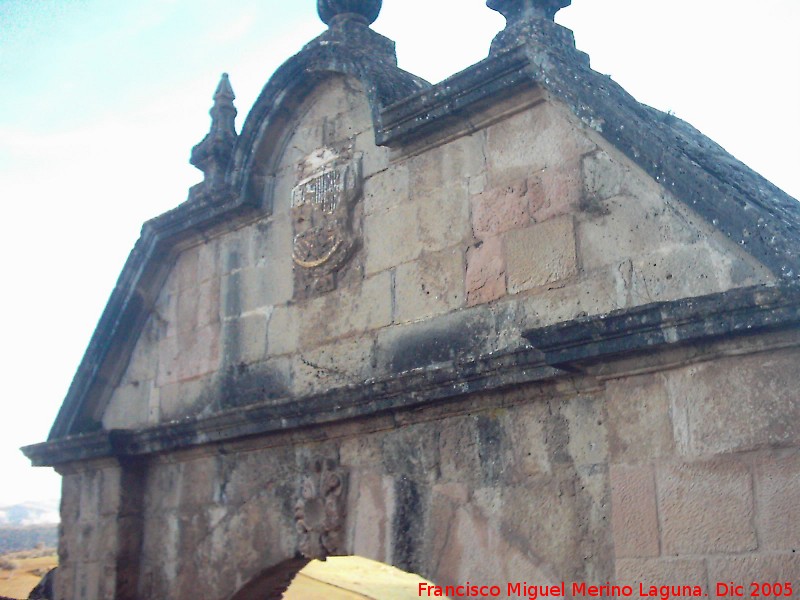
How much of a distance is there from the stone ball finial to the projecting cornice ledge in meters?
2.38

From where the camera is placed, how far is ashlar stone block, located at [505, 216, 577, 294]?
4.13m

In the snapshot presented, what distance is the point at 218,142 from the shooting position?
6.28 metres

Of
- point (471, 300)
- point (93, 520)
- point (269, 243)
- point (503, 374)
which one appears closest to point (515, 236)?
point (471, 300)

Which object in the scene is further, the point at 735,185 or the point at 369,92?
the point at 369,92

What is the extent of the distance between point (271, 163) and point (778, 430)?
3.57m

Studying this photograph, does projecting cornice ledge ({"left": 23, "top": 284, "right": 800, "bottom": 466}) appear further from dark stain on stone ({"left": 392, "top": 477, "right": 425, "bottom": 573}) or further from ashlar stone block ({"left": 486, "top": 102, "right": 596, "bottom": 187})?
ashlar stone block ({"left": 486, "top": 102, "right": 596, "bottom": 187})

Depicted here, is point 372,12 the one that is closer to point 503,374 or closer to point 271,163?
point 271,163

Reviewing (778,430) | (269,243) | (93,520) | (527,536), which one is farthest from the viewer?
(93,520)

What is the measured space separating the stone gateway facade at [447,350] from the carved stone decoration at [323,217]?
0.06ft

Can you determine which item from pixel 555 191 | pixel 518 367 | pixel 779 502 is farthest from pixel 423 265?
pixel 779 502

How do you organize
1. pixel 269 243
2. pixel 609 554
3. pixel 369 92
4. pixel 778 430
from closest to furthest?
pixel 778 430
pixel 609 554
pixel 369 92
pixel 269 243

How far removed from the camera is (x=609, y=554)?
3.62 m

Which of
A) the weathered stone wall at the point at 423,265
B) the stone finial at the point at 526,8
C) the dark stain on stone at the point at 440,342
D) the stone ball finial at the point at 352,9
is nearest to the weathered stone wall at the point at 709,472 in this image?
the weathered stone wall at the point at 423,265

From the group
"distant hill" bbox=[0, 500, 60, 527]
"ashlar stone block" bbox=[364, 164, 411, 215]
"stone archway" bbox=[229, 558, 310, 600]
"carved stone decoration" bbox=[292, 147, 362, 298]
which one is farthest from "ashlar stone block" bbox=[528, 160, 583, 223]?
"distant hill" bbox=[0, 500, 60, 527]
